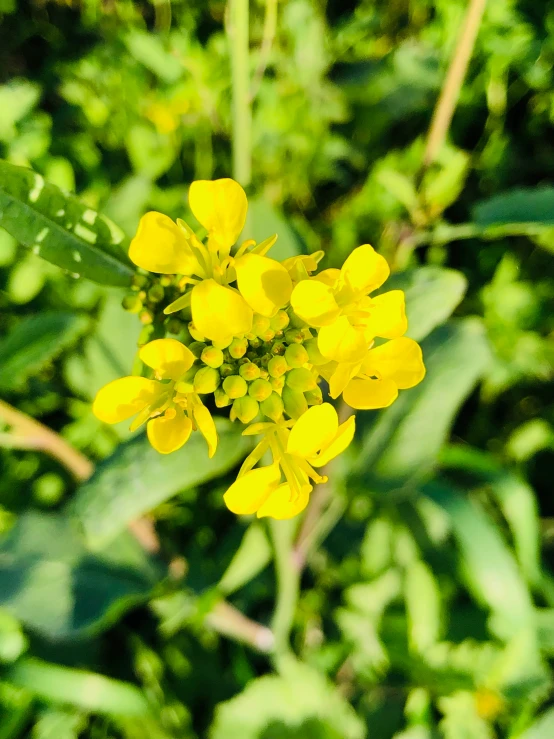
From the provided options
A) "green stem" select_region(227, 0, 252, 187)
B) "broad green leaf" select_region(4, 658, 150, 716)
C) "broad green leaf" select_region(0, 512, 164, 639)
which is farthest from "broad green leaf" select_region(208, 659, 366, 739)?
"green stem" select_region(227, 0, 252, 187)

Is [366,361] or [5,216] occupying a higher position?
[5,216]

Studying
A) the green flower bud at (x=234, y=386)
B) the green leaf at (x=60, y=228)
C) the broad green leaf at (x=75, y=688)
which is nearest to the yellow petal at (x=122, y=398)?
the green flower bud at (x=234, y=386)

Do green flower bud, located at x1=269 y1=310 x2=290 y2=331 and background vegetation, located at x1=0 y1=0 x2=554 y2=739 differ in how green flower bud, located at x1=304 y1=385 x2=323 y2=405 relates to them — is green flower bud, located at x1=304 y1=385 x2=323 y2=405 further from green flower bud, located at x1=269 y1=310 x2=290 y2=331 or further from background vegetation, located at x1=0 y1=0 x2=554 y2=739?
background vegetation, located at x1=0 y1=0 x2=554 y2=739

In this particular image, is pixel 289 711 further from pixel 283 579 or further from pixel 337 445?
pixel 337 445

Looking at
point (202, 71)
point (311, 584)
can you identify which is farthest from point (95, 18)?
point (311, 584)

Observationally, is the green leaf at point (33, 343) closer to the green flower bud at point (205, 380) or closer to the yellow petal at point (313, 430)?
the green flower bud at point (205, 380)

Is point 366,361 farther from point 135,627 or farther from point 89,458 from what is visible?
point 135,627
